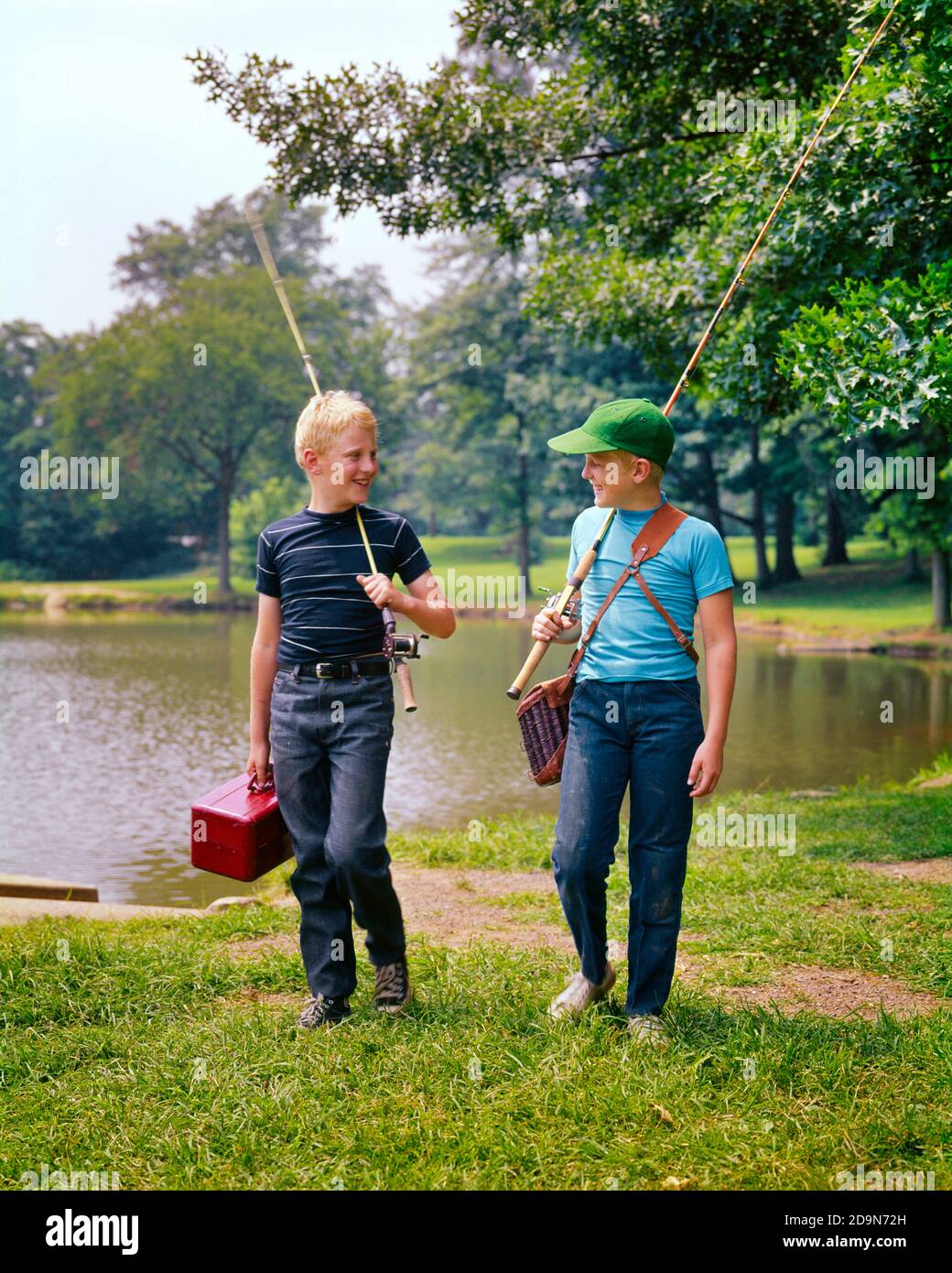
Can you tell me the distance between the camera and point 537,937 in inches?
220

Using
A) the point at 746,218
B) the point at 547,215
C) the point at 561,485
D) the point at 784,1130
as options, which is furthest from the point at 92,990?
the point at 561,485

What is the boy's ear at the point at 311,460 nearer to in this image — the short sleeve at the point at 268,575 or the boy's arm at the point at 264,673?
the short sleeve at the point at 268,575

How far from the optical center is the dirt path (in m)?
4.53

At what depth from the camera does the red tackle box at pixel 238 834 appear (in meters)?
4.30

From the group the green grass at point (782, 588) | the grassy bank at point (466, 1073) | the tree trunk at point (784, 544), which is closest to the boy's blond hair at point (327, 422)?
the grassy bank at point (466, 1073)

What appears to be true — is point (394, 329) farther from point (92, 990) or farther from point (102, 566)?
point (92, 990)

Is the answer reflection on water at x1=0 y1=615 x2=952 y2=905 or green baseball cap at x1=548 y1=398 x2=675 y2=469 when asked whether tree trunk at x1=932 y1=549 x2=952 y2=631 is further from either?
green baseball cap at x1=548 y1=398 x2=675 y2=469

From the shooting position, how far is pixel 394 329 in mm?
51688

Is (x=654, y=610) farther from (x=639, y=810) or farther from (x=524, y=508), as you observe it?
(x=524, y=508)

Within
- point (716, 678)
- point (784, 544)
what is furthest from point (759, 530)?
point (716, 678)

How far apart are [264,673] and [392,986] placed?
43.9 inches

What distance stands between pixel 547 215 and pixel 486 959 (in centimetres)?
785

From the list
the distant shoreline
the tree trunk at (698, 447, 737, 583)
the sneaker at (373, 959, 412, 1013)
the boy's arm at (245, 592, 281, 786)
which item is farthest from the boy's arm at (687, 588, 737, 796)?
the tree trunk at (698, 447, 737, 583)

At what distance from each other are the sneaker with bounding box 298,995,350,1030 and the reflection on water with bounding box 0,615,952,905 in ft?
13.5
